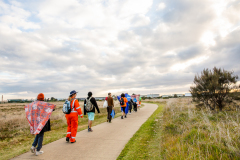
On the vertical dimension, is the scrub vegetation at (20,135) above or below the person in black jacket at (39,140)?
below

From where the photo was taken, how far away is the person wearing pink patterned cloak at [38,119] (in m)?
4.99

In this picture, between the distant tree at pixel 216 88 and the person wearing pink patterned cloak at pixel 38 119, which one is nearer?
the person wearing pink patterned cloak at pixel 38 119

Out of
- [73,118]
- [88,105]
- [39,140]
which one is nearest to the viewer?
[39,140]

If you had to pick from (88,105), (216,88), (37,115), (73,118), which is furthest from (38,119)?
(216,88)

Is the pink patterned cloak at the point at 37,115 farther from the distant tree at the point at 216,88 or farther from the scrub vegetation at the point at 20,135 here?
the distant tree at the point at 216,88

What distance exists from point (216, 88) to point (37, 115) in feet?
49.4

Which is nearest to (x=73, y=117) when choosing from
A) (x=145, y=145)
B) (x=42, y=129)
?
(x=42, y=129)

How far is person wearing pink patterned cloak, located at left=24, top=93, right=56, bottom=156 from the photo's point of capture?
4988 mm

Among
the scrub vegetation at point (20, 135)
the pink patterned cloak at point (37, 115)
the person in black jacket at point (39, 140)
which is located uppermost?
the pink patterned cloak at point (37, 115)

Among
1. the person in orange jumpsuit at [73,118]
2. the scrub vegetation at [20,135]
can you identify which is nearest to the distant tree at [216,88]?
the scrub vegetation at [20,135]

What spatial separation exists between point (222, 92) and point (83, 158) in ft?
47.8

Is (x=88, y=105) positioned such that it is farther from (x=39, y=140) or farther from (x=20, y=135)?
(x=20, y=135)

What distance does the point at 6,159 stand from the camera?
473 cm

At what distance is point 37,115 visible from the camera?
5098 mm
